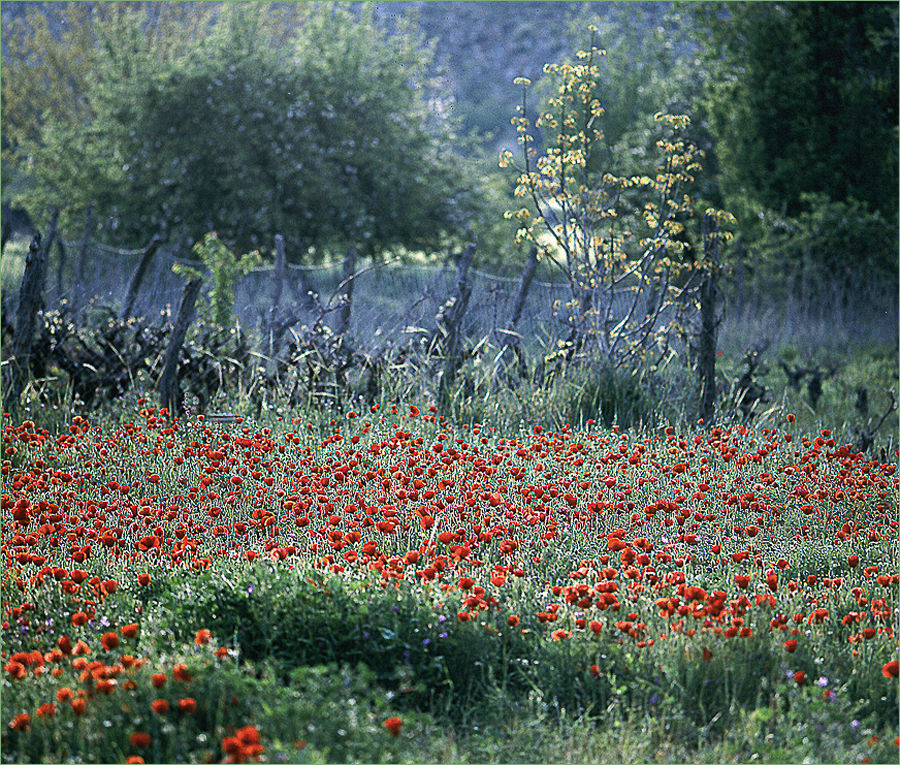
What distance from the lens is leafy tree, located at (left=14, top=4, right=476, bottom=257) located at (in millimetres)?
17453

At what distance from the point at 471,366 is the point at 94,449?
292 centimetres

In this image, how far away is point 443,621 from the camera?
9.71 ft

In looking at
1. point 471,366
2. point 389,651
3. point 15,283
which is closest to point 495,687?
point 389,651

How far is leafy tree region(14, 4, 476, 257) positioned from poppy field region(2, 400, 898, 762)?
13.5 m

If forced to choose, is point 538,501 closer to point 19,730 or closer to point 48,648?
point 48,648

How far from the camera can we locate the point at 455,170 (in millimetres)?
19641

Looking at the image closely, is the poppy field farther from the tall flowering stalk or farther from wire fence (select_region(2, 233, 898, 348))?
wire fence (select_region(2, 233, 898, 348))

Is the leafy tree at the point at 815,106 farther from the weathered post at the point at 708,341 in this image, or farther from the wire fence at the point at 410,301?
the weathered post at the point at 708,341

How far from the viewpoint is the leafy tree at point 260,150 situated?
687 inches

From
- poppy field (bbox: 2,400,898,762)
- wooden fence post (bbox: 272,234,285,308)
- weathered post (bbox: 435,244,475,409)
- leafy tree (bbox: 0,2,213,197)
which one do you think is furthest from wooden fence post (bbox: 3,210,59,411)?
leafy tree (bbox: 0,2,213,197)

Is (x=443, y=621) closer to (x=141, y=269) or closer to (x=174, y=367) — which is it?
(x=174, y=367)

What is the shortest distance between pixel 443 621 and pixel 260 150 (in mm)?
15964

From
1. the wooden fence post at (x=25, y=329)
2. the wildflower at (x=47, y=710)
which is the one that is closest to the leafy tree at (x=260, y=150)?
the wooden fence post at (x=25, y=329)

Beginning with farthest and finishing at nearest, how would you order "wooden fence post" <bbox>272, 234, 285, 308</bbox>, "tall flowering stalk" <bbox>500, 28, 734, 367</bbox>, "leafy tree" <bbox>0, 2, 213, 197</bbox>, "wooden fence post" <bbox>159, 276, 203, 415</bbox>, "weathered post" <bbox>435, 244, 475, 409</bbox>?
"leafy tree" <bbox>0, 2, 213, 197</bbox>, "wooden fence post" <bbox>272, 234, 285, 308</bbox>, "tall flowering stalk" <bbox>500, 28, 734, 367</bbox>, "weathered post" <bbox>435, 244, 475, 409</bbox>, "wooden fence post" <bbox>159, 276, 203, 415</bbox>
